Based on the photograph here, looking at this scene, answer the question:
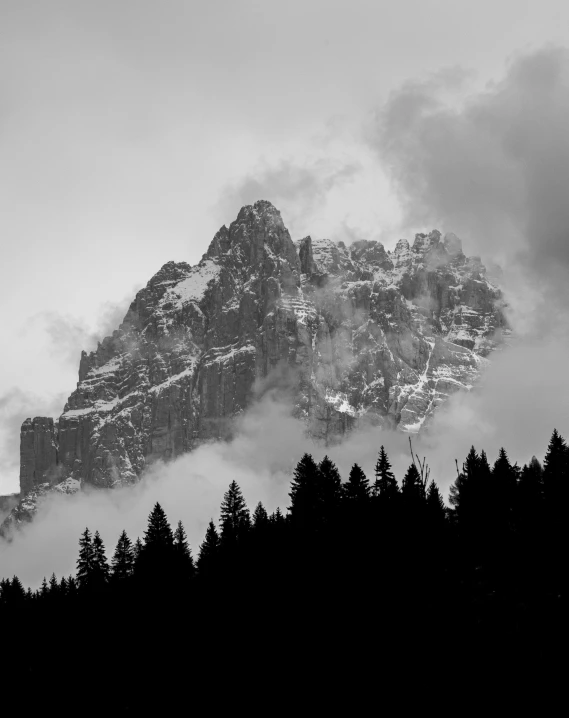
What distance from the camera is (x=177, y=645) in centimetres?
10019

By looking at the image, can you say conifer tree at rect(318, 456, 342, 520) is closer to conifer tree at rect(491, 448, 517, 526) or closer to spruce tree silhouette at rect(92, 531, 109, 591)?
conifer tree at rect(491, 448, 517, 526)

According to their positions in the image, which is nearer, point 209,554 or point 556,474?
point 556,474

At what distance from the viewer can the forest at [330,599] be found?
86062 mm

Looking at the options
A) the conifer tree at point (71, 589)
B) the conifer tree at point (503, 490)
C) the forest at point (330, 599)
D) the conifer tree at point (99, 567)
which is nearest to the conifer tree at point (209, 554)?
the forest at point (330, 599)

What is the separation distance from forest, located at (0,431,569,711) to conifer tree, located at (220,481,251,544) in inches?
15.3

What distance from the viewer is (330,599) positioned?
302ft

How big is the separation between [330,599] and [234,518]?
35.6 m

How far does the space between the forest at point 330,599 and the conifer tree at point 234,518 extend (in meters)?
0.39

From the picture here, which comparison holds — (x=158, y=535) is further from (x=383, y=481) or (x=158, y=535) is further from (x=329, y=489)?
(x=383, y=481)

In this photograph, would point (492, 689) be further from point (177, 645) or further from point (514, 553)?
point (177, 645)

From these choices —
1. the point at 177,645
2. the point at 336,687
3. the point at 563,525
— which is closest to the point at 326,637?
the point at 336,687

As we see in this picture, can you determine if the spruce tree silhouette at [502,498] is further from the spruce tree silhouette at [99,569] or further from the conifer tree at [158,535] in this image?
the spruce tree silhouette at [99,569]

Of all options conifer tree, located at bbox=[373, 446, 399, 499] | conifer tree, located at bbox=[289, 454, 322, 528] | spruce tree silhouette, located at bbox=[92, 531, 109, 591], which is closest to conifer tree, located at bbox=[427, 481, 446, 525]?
conifer tree, located at bbox=[373, 446, 399, 499]

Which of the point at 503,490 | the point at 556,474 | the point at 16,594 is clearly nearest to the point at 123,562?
the point at 16,594
